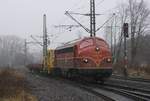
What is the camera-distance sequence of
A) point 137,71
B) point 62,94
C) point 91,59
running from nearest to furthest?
1. point 62,94
2. point 91,59
3. point 137,71

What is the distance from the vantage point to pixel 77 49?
29.3 m

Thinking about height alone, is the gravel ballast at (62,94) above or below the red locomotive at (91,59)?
below

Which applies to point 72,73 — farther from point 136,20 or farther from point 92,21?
point 136,20

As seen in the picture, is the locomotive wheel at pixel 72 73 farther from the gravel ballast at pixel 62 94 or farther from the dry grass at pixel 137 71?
the dry grass at pixel 137 71

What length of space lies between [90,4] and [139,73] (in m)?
9.78

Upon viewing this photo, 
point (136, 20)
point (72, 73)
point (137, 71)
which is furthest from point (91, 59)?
point (136, 20)

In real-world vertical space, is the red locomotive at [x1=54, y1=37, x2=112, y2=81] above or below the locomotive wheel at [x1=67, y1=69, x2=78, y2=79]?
above

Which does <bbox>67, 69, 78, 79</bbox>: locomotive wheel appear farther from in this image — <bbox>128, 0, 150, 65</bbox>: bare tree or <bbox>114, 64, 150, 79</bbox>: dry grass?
<bbox>128, 0, 150, 65</bbox>: bare tree

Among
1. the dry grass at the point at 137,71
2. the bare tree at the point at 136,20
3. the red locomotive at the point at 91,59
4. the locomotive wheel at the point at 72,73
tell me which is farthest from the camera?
the bare tree at the point at 136,20

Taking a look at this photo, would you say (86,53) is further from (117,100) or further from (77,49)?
(117,100)

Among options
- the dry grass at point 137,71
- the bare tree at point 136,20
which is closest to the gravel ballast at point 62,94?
the dry grass at point 137,71

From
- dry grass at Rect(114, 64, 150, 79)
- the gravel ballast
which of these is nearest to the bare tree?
dry grass at Rect(114, 64, 150, 79)

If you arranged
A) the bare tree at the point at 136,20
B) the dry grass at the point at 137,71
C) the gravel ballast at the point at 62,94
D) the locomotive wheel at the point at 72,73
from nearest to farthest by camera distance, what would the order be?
the gravel ballast at the point at 62,94 → the locomotive wheel at the point at 72,73 → the dry grass at the point at 137,71 → the bare tree at the point at 136,20

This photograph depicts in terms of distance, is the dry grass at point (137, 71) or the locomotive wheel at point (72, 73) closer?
the locomotive wheel at point (72, 73)
